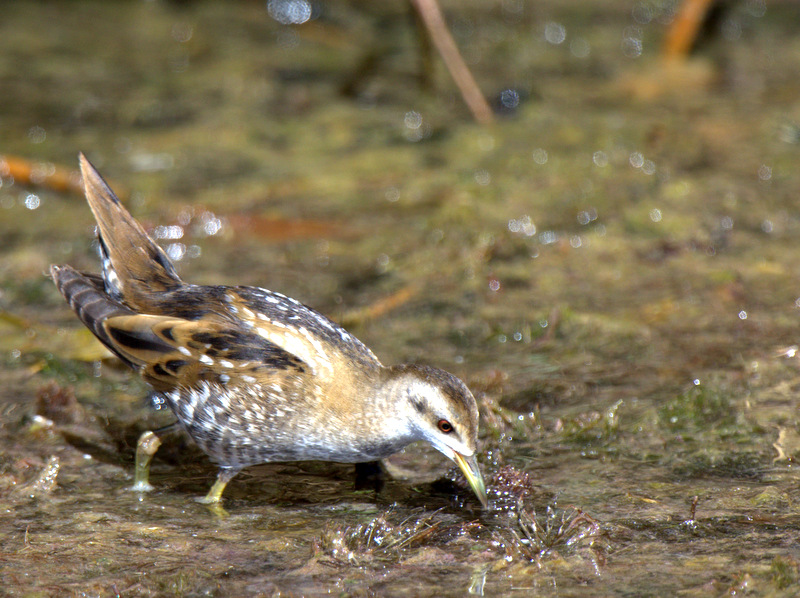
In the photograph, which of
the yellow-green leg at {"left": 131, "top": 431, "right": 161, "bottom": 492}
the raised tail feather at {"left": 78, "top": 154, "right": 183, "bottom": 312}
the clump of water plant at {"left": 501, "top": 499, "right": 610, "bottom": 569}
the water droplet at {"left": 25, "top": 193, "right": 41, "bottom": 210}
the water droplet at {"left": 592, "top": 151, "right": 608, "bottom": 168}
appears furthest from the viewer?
the water droplet at {"left": 592, "top": 151, "right": 608, "bottom": 168}

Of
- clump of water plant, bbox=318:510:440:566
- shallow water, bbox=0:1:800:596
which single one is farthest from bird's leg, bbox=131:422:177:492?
clump of water plant, bbox=318:510:440:566

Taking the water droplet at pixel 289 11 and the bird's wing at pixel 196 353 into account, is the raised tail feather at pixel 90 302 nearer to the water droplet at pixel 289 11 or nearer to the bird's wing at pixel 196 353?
the bird's wing at pixel 196 353

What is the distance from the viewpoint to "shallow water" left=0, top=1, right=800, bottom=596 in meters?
3.05

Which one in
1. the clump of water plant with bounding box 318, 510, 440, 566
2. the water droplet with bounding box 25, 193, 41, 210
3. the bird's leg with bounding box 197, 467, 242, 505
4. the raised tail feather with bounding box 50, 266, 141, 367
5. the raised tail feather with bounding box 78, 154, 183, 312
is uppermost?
the water droplet with bounding box 25, 193, 41, 210

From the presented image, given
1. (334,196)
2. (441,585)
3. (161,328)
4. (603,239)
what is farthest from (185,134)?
(441,585)

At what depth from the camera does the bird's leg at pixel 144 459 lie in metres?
3.55

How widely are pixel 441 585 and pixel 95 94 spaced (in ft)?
20.6

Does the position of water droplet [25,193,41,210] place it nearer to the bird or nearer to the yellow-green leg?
the bird

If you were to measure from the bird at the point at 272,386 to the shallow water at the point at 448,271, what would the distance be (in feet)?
0.63

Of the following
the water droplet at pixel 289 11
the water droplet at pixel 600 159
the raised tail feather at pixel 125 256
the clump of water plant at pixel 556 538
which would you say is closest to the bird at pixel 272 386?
the raised tail feather at pixel 125 256

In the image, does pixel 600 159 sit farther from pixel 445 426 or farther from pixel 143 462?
pixel 143 462

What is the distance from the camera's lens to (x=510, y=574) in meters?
2.90

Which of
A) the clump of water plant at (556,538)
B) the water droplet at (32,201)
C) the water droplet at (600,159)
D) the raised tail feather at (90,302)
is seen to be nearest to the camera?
the clump of water plant at (556,538)

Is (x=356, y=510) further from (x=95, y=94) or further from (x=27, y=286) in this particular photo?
(x=95, y=94)
